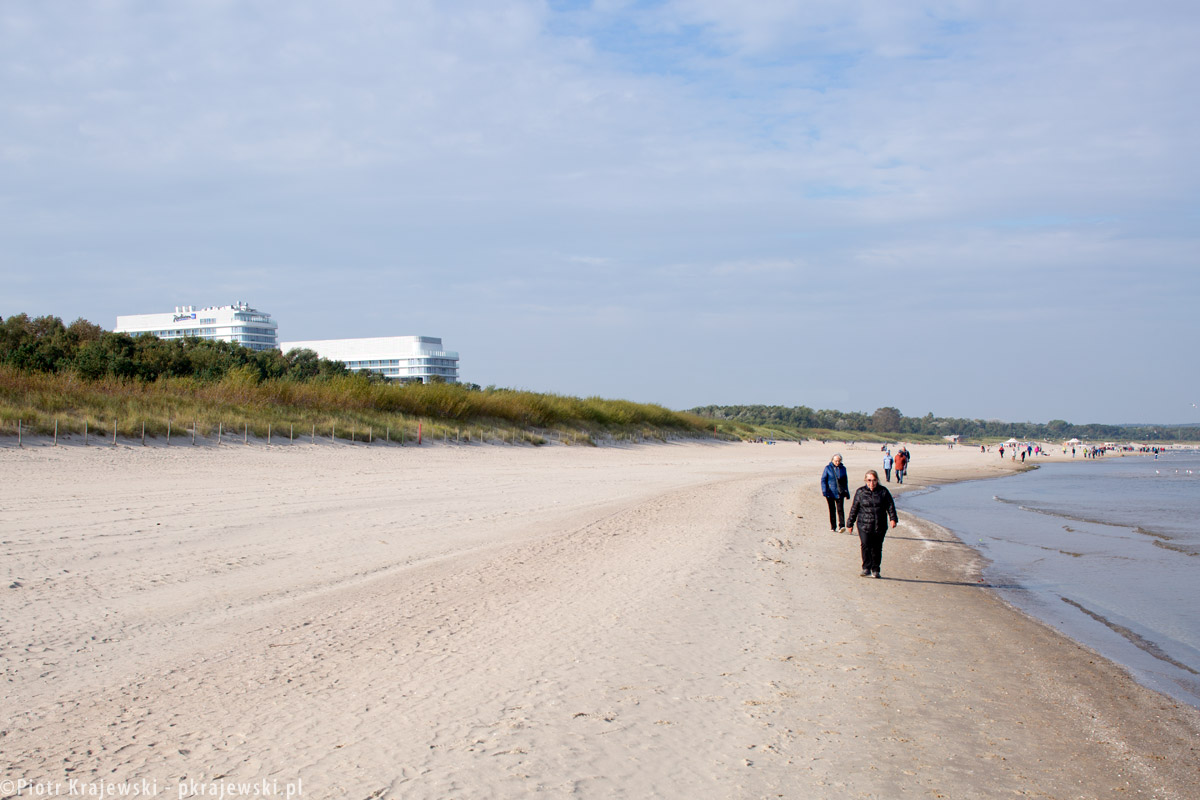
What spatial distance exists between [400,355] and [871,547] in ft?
315

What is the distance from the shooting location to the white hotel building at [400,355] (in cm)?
10094

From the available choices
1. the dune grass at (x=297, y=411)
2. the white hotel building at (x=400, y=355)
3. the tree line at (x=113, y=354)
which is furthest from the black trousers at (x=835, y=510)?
the white hotel building at (x=400, y=355)

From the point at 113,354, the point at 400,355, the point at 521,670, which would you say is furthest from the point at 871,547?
the point at 400,355

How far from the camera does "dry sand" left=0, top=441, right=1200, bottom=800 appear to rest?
4.23 meters

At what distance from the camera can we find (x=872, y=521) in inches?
411

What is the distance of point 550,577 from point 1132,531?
15.5m

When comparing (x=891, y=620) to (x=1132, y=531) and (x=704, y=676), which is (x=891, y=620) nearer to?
(x=704, y=676)

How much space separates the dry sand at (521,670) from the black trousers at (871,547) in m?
0.32

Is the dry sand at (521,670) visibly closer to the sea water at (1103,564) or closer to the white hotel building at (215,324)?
the sea water at (1103,564)

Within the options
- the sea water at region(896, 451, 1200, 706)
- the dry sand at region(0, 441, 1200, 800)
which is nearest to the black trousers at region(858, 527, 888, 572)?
the dry sand at region(0, 441, 1200, 800)

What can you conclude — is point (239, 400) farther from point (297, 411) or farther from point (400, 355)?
point (400, 355)

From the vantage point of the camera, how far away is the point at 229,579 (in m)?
8.16

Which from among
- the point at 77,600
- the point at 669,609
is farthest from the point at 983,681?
the point at 77,600

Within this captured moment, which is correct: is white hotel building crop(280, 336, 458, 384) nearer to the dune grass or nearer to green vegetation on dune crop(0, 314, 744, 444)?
green vegetation on dune crop(0, 314, 744, 444)
